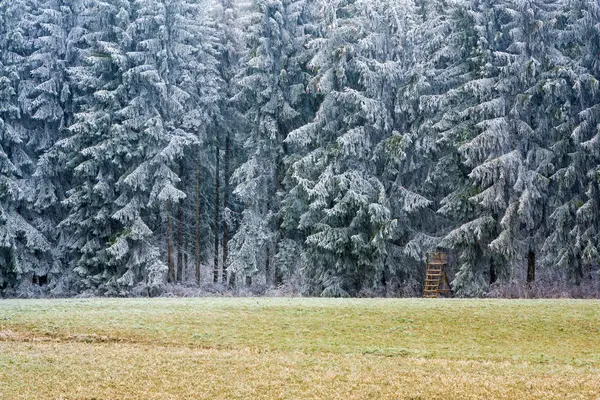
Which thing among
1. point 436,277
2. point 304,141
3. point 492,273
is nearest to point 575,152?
point 492,273

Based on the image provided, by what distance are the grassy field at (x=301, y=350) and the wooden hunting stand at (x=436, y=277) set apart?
7.40 metres

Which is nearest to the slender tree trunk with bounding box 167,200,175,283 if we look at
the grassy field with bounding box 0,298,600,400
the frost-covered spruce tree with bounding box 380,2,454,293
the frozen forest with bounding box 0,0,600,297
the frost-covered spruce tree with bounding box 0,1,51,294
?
the frozen forest with bounding box 0,0,600,297

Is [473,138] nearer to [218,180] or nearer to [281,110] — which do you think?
[281,110]

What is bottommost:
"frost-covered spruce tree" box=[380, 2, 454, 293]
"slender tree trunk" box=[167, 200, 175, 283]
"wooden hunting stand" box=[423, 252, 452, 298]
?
"wooden hunting stand" box=[423, 252, 452, 298]

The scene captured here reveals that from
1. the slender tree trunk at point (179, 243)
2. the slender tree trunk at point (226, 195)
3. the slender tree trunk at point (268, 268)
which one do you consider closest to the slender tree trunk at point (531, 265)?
the slender tree trunk at point (268, 268)

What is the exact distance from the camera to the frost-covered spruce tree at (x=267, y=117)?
103ft

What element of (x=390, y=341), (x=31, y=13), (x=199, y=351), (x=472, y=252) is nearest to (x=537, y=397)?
(x=390, y=341)

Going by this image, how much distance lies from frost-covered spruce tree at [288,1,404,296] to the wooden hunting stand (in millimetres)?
1804

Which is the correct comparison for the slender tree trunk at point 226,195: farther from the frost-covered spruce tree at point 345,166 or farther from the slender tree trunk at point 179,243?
the frost-covered spruce tree at point 345,166

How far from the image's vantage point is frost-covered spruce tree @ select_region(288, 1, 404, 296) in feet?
91.6

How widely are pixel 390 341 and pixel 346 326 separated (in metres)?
1.63

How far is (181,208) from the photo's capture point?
3538 centimetres

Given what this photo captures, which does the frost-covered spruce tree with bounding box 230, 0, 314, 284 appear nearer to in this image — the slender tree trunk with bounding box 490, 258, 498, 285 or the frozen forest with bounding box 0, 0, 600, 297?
the frozen forest with bounding box 0, 0, 600, 297

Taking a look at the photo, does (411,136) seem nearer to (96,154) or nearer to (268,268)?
(268,268)
